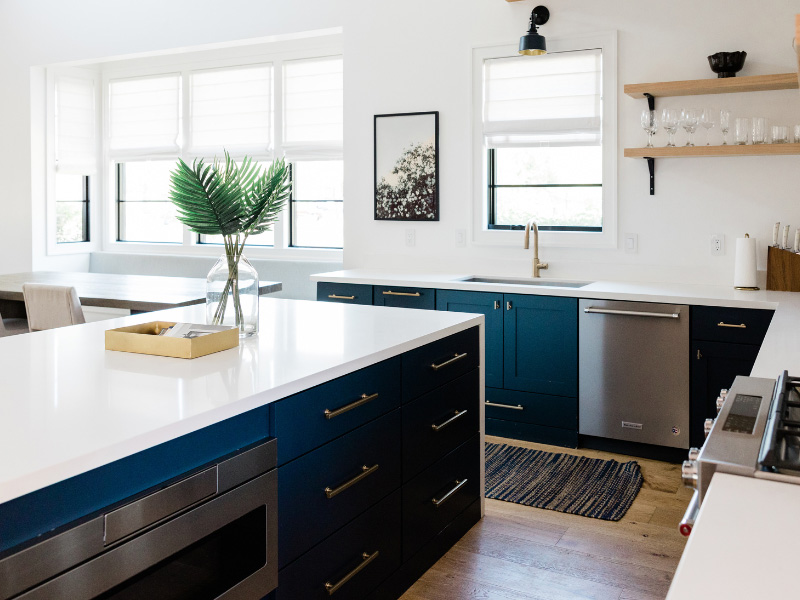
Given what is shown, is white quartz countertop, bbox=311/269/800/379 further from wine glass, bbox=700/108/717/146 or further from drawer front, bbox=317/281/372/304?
wine glass, bbox=700/108/717/146

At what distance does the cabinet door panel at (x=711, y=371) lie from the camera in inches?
138

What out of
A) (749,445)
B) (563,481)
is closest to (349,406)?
(749,445)

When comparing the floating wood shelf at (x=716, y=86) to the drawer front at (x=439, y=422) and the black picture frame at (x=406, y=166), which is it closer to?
the black picture frame at (x=406, y=166)

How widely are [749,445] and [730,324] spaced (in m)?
2.50

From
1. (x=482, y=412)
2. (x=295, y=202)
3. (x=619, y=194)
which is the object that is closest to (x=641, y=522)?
(x=482, y=412)

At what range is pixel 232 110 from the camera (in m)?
6.08

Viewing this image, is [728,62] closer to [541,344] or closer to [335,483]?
[541,344]

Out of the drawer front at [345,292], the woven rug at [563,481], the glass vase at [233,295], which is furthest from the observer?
the drawer front at [345,292]

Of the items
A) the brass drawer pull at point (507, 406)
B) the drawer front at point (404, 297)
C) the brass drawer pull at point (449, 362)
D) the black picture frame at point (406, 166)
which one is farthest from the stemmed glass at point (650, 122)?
the brass drawer pull at point (449, 362)

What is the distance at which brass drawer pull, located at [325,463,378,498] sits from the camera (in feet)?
6.49

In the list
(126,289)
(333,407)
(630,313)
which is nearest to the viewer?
(333,407)

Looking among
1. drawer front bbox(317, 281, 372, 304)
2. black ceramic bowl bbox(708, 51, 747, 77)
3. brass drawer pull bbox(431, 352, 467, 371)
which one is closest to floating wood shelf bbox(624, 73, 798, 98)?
black ceramic bowl bbox(708, 51, 747, 77)

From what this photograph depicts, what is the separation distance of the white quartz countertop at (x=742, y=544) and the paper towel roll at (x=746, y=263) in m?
3.00

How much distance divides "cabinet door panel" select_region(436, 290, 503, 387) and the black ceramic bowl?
1.54 m
